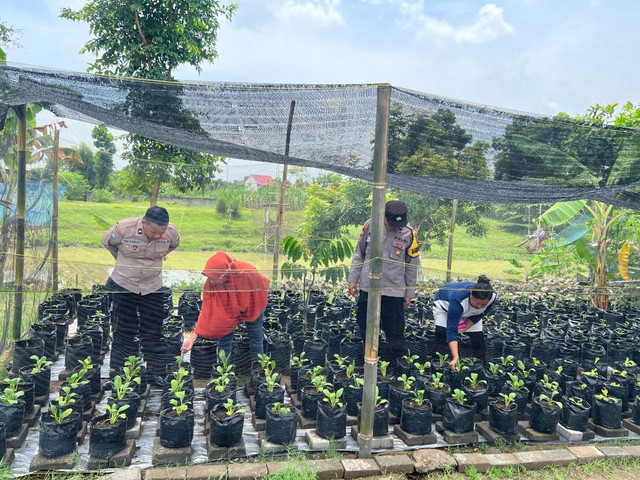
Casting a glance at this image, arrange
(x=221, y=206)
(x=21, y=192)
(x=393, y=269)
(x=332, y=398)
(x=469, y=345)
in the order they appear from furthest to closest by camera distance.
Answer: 1. (x=469, y=345)
2. (x=21, y=192)
3. (x=393, y=269)
4. (x=221, y=206)
5. (x=332, y=398)

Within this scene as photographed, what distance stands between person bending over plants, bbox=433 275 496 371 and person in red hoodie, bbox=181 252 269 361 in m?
1.55

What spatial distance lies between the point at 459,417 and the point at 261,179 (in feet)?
8.33

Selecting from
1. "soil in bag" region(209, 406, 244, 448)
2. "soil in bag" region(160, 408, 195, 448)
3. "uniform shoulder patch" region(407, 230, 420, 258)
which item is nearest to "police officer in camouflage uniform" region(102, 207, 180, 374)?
"soil in bag" region(160, 408, 195, 448)

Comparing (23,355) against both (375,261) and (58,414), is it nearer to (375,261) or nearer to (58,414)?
(58,414)

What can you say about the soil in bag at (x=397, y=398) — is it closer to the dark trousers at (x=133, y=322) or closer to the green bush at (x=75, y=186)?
the dark trousers at (x=133, y=322)

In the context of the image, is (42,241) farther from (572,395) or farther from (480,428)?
(572,395)

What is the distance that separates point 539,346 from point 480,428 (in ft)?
6.18

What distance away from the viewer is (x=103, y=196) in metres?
3.74

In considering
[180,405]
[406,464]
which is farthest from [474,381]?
[180,405]

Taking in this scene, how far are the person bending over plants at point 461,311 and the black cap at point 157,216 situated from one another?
230 cm

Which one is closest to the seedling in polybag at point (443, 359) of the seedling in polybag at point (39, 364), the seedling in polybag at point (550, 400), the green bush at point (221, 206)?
the seedling in polybag at point (550, 400)

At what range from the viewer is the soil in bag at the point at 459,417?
3.28 metres

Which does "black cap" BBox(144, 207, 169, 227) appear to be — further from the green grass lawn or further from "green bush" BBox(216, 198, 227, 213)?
"green bush" BBox(216, 198, 227, 213)

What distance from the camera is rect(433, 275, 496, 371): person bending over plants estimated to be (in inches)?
148
